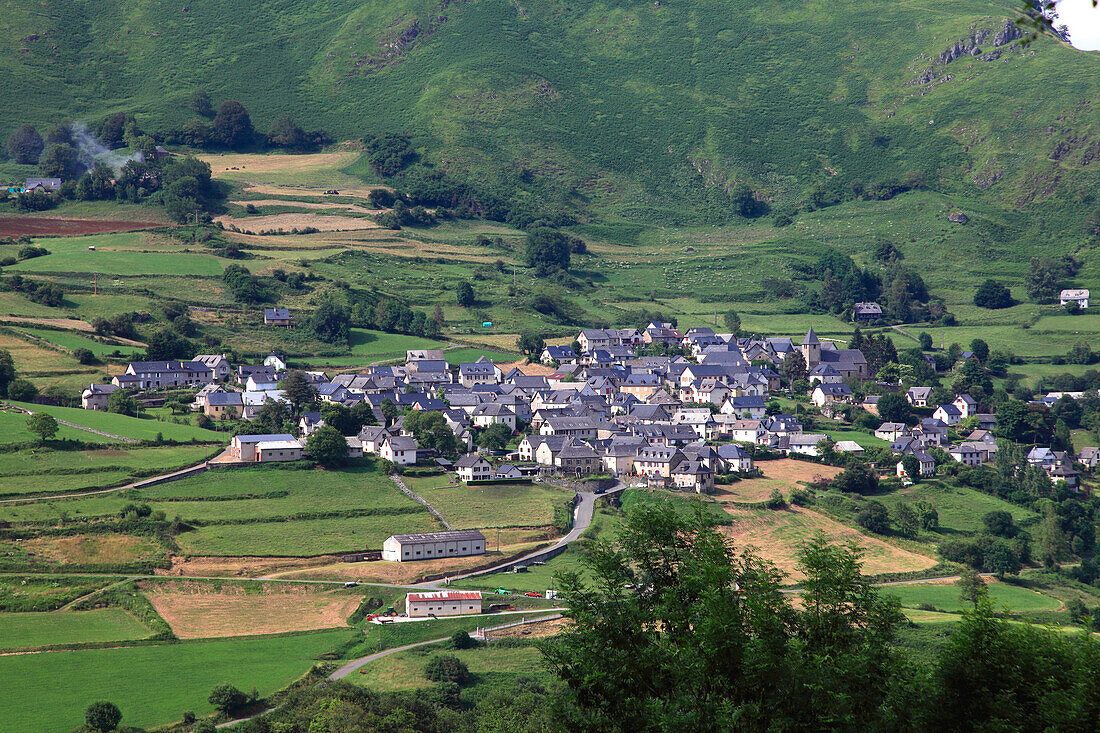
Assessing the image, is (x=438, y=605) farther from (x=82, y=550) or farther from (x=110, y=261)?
(x=110, y=261)

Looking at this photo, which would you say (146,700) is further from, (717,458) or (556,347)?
(556,347)

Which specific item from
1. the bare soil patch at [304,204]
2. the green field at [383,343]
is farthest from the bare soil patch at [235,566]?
the bare soil patch at [304,204]

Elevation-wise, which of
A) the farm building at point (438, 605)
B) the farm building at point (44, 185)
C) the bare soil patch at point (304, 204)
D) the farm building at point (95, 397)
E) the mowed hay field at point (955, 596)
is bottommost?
the mowed hay field at point (955, 596)

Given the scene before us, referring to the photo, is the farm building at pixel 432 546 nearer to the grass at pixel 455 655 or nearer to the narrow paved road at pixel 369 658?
the narrow paved road at pixel 369 658

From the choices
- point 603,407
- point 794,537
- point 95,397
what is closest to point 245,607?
point 794,537

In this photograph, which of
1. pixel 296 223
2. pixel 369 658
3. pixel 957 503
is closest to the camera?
pixel 369 658

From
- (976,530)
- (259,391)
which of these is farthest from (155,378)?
(976,530)
